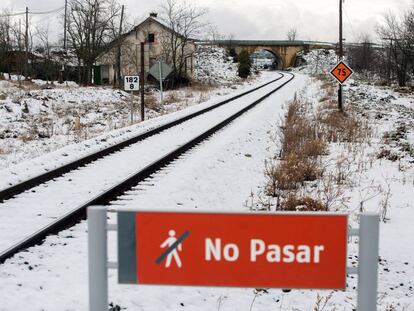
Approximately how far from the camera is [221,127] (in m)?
16.1

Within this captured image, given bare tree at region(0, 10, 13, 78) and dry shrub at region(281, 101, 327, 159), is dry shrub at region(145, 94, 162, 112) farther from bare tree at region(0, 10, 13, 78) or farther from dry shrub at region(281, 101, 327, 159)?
bare tree at region(0, 10, 13, 78)

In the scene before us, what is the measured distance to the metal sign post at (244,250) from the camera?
2.01m

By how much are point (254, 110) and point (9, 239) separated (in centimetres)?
1793

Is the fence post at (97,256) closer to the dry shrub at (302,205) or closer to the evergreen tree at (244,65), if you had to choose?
the dry shrub at (302,205)

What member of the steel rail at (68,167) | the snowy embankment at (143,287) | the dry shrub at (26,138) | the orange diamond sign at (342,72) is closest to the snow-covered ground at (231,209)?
the snowy embankment at (143,287)

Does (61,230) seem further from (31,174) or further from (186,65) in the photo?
(186,65)

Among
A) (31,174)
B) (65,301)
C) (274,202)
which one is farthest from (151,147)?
(65,301)

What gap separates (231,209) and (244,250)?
15.7 ft

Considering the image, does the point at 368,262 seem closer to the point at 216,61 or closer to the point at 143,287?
the point at 143,287

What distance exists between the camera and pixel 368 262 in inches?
81.0

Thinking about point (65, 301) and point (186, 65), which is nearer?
point (65, 301)

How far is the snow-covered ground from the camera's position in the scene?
383 centimetres

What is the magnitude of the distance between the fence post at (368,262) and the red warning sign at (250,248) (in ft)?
0.31

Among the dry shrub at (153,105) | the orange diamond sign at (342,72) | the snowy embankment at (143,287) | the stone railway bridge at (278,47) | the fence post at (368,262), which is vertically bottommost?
the snowy embankment at (143,287)
